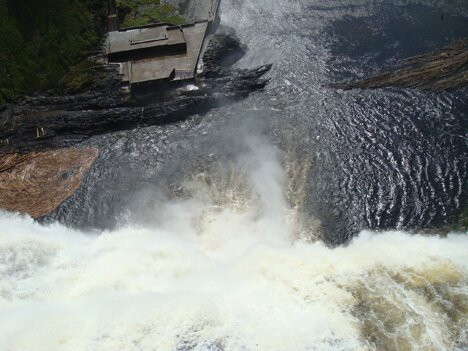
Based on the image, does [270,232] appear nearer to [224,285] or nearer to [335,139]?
[224,285]

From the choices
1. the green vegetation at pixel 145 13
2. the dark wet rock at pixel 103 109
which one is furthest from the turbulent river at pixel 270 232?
the green vegetation at pixel 145 13

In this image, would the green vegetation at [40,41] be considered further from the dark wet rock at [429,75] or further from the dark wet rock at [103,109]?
the dark wet rock at [429,75]

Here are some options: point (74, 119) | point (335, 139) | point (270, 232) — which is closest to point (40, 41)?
point (74, 119)

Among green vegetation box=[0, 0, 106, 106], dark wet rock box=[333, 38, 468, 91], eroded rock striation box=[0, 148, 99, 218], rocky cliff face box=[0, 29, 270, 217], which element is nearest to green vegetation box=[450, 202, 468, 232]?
dark wet rock box=[333, 38, 468, 91]

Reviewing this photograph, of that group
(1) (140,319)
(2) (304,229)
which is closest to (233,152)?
(2) (304,229)

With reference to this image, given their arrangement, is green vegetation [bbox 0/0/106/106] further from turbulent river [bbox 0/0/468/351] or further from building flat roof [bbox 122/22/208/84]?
turbulent river [bbox 0/0/468/351]

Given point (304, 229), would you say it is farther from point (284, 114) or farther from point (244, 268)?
point (284, 114)

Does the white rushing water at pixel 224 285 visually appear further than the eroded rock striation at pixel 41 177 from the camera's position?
No
